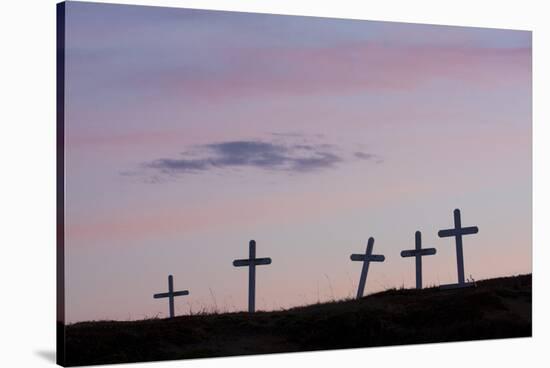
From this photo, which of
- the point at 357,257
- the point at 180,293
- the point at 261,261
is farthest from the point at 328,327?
the point at 180,293

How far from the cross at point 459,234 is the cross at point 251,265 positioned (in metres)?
2.33

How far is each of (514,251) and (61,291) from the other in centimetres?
561

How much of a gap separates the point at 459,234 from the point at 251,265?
2674 millimetres

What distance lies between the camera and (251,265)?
589 inches

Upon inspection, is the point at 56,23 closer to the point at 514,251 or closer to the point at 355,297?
the point at 355,297

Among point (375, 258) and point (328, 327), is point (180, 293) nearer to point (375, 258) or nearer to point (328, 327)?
point (328, 327)

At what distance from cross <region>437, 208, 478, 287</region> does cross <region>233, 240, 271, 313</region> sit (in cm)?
233

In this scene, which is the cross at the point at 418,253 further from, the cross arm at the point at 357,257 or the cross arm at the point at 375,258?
the cross arm at the point at 357,257

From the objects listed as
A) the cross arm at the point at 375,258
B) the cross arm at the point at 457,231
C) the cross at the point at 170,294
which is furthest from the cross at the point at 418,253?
the cross at the point at 170,294

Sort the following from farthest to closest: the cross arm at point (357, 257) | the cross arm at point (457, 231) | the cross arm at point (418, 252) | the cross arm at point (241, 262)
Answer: the cross arm at point (457, 231)
the cross arm at point (418, 252)
the cross arm at point (357, 257)
the cross arm at point (241, 262)

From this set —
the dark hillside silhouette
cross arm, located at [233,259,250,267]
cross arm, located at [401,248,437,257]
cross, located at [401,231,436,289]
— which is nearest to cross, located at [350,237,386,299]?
the dark hillside silhouette

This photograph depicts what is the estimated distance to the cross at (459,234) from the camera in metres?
16.0

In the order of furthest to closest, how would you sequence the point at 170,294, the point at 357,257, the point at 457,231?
the point at 457,231, the point at 357,257, the point at 170,294

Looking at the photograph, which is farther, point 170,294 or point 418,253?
point 418,253
